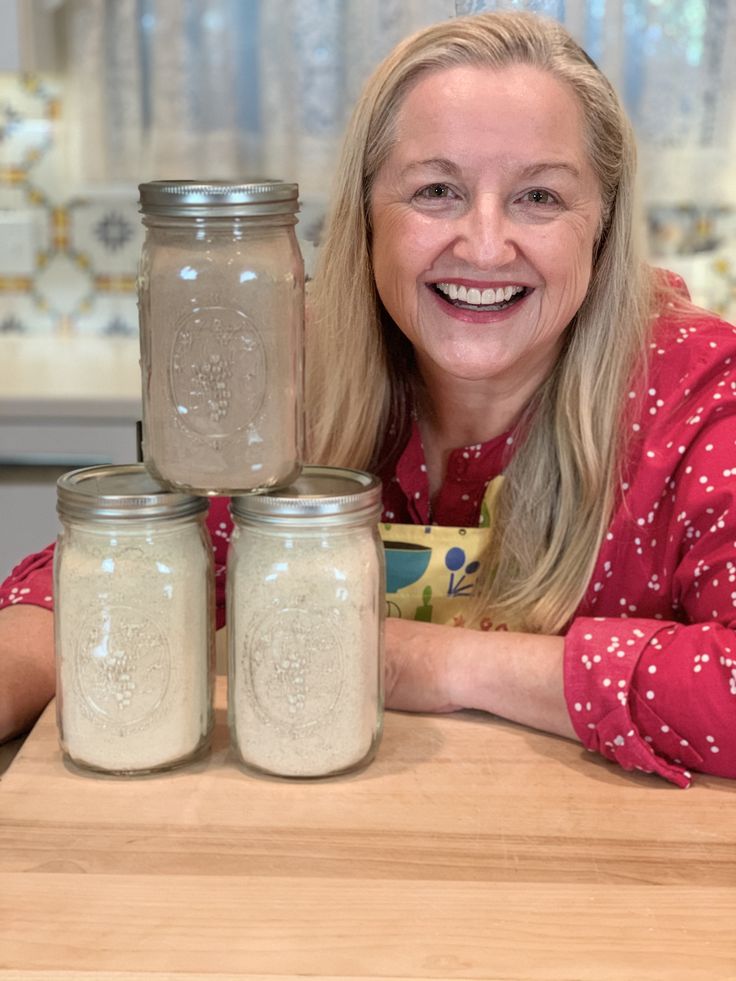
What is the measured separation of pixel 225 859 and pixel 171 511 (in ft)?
0.80

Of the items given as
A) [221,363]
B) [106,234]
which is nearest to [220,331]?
[221,363]

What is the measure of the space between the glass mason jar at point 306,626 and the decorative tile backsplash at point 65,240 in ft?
6.82

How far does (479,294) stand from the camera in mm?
1284

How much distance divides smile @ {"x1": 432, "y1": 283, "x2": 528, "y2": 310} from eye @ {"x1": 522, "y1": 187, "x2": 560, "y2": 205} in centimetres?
8

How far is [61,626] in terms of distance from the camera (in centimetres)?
100

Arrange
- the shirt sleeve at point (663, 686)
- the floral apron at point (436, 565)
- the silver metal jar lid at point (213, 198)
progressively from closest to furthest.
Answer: the silver metal jar lid at point (213, 198), the shirt sleeve at point (663, 686), the floral apron at point (436, 565)

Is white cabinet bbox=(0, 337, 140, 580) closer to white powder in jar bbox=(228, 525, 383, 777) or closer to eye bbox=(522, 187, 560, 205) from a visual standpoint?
eye bbox=(522, 187, 560, 205)

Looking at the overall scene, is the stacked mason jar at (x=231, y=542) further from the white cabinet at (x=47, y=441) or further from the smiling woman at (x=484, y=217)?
the white cabinet at (x=47, y=441)

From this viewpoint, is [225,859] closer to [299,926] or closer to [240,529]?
[299,926]

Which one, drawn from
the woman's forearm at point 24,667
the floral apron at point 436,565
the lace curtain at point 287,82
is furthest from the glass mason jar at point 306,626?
the lace curtain at point 287,82

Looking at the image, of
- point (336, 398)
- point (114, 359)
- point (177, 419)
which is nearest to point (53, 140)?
point (114, 359)

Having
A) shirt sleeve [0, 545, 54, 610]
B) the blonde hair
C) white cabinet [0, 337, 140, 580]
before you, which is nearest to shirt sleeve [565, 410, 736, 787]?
the blonde hair

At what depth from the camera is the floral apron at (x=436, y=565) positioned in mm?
1374

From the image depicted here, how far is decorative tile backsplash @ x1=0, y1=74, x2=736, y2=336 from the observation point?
2.98 m
